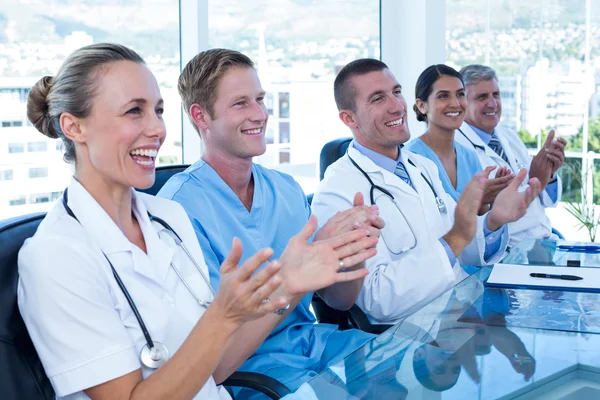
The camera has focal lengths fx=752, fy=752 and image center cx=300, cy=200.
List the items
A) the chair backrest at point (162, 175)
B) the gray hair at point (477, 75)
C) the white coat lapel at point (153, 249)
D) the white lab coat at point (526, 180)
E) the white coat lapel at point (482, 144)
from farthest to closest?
the gray hair at point (477, 75) < the white coat lapel at point (482, 144) < the white lab coat at point (526, 180) < the chair backrest at point (162, 175) < the white coat lapel at point (153, 249)

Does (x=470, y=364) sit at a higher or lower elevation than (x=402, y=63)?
lower

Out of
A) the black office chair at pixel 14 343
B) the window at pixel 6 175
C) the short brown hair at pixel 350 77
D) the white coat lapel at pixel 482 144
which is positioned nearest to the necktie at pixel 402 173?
the short brown hair at pixel 350 77

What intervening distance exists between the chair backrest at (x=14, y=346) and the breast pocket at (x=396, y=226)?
1324 millimetres

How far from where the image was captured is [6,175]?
268 centimetres

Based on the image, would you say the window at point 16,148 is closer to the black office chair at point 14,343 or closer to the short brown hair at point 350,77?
the short brown hair at point 350,77

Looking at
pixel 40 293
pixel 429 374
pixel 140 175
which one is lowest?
pixel 429 374

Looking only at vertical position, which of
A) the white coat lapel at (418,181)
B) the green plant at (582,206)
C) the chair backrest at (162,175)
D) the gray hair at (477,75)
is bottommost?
the green plant at (582,206)

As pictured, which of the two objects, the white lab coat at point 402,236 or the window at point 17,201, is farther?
the window at point 17,201

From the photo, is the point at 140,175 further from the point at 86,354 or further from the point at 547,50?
the point at 547,50

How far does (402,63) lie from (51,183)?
2.44m

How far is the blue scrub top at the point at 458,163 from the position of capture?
313cm

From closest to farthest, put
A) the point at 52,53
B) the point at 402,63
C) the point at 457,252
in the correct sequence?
the point at 457,252 < the point at 52,53 < the point at 402,63

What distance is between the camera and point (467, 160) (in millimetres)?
3377

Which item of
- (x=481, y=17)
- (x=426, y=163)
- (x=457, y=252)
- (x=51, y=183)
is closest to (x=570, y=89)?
(x=481, y=17)
